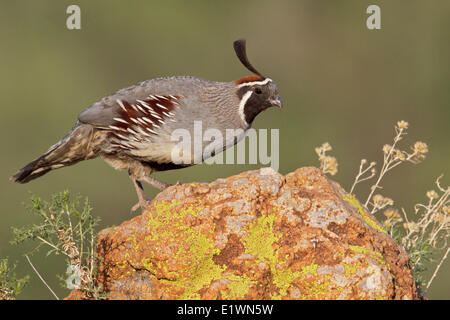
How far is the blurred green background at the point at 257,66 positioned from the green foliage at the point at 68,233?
319 inches

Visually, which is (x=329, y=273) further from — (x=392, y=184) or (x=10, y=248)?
(x=392, y=184)

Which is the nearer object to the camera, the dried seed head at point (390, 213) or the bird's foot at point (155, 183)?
the dried seed head at point (390, 213)

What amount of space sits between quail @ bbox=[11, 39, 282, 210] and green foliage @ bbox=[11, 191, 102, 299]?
1172 millimetres

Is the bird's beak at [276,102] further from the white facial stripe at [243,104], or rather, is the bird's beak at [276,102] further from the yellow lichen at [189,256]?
the yellow lichen at [189,256]

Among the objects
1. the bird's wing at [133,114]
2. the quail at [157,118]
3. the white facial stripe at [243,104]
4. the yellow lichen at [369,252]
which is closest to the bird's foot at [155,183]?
the quail at [157,118]

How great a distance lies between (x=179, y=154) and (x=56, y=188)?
24.6 feet

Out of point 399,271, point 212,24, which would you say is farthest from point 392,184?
point 399,271

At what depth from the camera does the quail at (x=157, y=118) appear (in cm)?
648

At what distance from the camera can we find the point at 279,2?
20406 millimetres

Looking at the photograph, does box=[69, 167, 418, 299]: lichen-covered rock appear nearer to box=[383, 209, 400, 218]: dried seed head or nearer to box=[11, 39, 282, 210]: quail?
box=[383, 209, 400, 218]: dried seed head

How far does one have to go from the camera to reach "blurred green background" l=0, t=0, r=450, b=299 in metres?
14.9

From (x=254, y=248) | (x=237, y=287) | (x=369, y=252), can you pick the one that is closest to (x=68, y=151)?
(x=254, y=248)

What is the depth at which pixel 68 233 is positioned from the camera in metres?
5.32

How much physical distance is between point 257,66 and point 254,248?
41.1 ft
